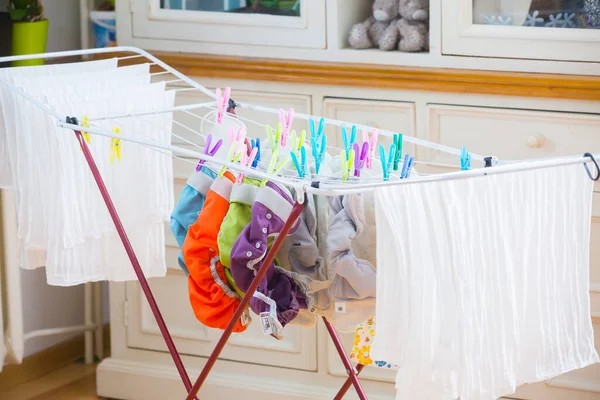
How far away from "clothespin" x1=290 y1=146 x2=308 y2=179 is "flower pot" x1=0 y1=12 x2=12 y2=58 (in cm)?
154

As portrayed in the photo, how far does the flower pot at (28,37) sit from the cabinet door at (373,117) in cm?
86

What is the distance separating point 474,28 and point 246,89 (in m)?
0.63

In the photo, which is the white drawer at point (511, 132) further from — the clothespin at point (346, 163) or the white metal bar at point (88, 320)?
the white metal bar at point (88, 320)

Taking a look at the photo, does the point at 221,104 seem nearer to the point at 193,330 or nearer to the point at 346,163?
the point at 346,163

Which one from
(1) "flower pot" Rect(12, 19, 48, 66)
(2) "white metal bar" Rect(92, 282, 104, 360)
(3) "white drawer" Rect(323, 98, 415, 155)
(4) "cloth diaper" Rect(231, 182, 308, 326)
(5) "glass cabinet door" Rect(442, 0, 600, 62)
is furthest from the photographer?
(2) "white metal bar" Rect(92, 282, 104, 360)

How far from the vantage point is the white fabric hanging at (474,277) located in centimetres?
150

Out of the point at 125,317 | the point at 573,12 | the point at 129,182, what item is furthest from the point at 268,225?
the point at 125,317

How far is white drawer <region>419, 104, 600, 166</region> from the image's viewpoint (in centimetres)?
233

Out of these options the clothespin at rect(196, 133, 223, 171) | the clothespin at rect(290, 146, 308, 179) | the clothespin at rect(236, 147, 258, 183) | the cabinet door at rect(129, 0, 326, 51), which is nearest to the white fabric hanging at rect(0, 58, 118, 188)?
the cabinet door at rect(129, 0, 326, 51)

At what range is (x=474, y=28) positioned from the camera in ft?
7.93

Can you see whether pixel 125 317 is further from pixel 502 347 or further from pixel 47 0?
pixel 502 347

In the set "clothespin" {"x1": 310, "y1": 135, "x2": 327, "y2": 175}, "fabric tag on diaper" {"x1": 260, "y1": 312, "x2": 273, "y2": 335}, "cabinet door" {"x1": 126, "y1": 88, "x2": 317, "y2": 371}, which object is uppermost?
"clothespin" {"x1": 310, "y1": 135, "x2": 327, "y2": 175}

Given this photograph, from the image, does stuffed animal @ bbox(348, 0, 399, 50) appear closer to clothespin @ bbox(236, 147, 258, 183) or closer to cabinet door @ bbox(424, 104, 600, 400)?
cabinet door @ bbox(424, 104, 600, 400)

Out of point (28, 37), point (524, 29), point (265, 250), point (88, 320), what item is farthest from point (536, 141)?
point (88, 320)
